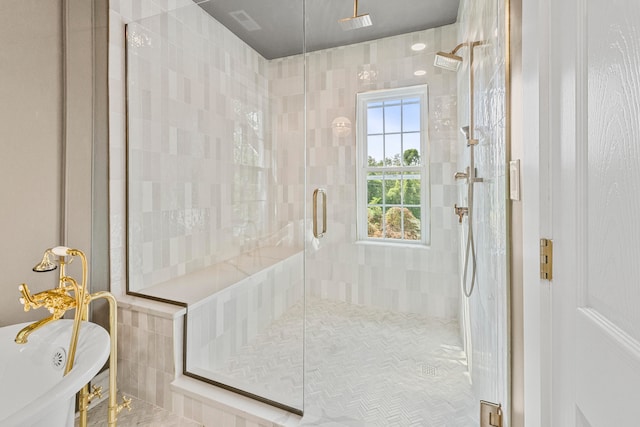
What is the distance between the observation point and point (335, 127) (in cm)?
191

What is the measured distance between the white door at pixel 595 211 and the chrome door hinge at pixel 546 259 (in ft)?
0.07

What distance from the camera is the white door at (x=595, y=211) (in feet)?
1.56

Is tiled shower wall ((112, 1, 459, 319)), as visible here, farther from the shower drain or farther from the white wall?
the shower drain

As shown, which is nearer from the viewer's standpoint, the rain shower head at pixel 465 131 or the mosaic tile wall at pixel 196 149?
the rain shower head at pixel 465 131

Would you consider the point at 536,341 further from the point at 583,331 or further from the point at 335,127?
the point at 335,127

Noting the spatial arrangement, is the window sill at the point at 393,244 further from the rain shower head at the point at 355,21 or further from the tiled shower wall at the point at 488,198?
the rain shower head at the point at 355,21

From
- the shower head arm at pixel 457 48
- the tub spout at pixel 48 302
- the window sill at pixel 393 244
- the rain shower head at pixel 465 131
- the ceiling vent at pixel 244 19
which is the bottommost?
A: the tub spout at pixel 48 302

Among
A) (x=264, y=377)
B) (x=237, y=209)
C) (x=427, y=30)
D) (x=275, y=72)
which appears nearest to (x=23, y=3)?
(x=275, y=72)

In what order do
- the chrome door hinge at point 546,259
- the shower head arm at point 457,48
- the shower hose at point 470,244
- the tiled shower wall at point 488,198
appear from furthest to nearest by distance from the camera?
the shower head arm at point 457,48, the shower hose at point 470,244, the tiled shower wall at point 488,198, the chrome door hinge at point 546,259

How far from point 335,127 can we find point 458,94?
2.41 feet

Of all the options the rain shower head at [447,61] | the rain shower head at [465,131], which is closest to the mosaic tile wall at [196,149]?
the rain shower head at [447,61]

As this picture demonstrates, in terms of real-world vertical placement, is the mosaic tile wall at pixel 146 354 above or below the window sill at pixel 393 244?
below

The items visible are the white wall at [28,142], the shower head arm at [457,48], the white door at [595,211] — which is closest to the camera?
the white door at [595,211]

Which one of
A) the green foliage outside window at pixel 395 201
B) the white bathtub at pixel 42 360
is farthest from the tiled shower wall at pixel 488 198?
the white bathtub at pixel 42 360
